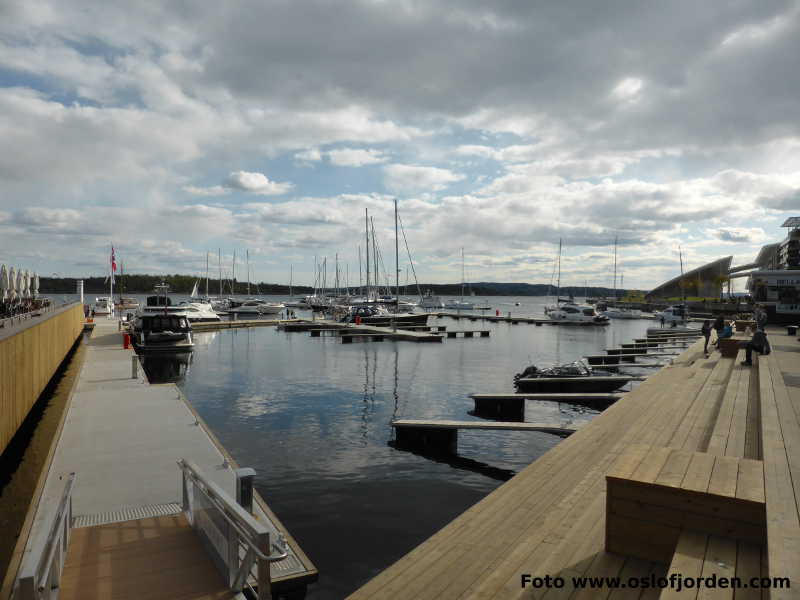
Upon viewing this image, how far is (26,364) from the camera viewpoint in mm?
16562

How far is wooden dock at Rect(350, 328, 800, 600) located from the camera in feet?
13.5

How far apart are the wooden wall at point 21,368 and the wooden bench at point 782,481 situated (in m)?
14.9

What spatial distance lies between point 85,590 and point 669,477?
236 inches

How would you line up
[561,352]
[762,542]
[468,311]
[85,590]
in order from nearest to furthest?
[762,542] < [85,590] < [561,352] < [468,311]

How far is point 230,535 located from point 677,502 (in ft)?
14.2

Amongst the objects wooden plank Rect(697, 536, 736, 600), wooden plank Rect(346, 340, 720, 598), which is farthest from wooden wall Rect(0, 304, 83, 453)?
wooden plank Rect(697, 536, 736, 600)

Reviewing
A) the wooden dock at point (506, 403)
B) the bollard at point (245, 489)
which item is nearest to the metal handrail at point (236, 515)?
the bollard at point (245, 489)

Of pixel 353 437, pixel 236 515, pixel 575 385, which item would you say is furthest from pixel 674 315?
pixel 236 515

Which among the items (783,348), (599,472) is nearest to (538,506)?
(599,472)

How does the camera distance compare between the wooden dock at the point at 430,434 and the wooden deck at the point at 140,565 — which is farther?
the wooden dock at the point at 430,434

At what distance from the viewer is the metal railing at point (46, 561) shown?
4031mm

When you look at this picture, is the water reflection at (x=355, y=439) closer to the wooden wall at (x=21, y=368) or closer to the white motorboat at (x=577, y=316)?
the wooden wall at (x=21, y=368)

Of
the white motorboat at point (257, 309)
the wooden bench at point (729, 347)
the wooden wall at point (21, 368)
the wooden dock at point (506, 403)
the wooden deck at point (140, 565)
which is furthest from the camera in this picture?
the white motorboat at point (257, 309)

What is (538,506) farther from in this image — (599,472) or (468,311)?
(468,311)
